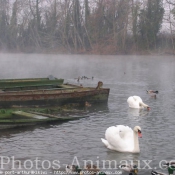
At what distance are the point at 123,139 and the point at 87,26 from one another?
68756 millimetres

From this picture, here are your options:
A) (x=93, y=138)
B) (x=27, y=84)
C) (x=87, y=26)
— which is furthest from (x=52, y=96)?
(x=87, y=26)

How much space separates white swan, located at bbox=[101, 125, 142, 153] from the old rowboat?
7870 mm

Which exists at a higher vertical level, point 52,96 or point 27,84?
point 27,84

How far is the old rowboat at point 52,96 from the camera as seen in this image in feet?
Answer: 68.8

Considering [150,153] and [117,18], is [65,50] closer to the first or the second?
[117,18]

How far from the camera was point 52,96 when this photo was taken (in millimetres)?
21719

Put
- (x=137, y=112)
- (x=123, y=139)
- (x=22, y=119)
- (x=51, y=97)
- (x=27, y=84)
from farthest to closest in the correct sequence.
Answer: (x=27, y=84), (x=51, y=97), (x=137, y=112), (x=22, y=119), (x=123, y=139)

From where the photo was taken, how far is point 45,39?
86.9m

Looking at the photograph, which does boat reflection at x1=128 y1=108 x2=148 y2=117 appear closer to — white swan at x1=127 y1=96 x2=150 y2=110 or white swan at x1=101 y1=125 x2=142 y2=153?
white swan at x1=127 y1=96 x2=150 y2=110

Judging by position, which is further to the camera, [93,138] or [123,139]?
[93,138]

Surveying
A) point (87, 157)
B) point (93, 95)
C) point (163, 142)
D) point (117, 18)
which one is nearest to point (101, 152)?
point (87, 157)

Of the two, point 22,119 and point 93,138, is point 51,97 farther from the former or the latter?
point 93,138

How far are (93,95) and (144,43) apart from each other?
5334cm

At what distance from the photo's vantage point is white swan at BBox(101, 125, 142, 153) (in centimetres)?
1368
